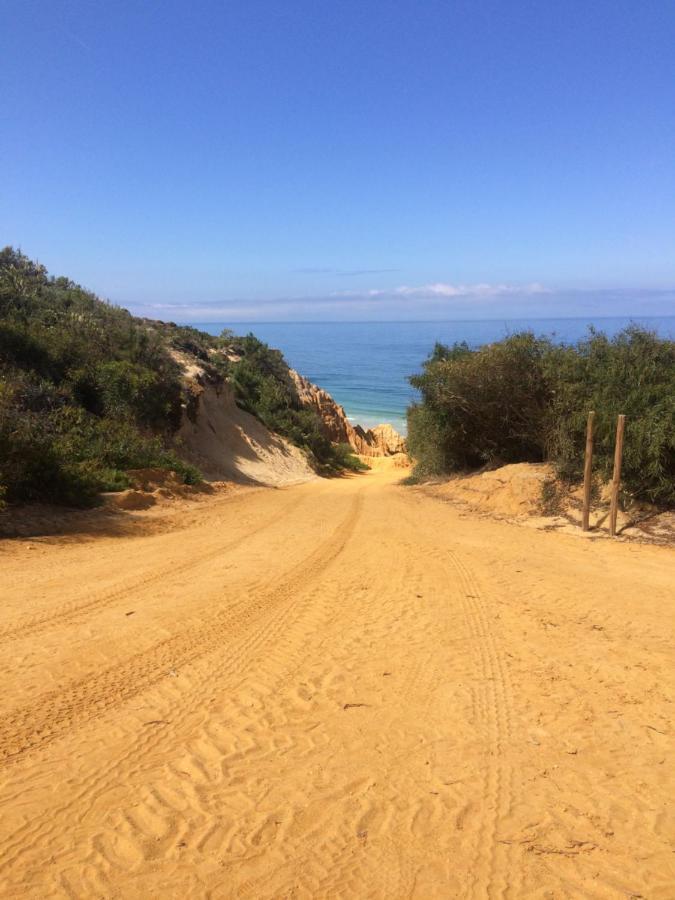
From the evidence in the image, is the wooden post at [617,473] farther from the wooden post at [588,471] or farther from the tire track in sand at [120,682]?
the tire track in sand at [120,682]

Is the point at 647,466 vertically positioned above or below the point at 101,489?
above

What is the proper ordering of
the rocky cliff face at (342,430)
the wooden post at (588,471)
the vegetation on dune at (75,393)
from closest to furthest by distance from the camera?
the vegetation on dune at (75,393), the wooden post at (588,471), the rocky cliff face at (342,430)

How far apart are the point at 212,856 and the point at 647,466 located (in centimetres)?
1212

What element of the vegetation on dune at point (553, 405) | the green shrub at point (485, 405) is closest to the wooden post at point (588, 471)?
the vegetation on dune at point (553, 405)

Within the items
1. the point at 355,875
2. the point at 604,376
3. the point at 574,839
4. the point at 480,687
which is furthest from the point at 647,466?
the point at 355,875

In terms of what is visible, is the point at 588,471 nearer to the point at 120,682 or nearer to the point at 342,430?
the point at 120,682

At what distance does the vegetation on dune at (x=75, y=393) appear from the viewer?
1201cm

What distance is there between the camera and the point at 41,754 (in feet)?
12.6

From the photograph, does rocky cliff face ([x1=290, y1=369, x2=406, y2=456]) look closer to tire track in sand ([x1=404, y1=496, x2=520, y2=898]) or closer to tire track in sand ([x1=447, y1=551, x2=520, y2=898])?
tire track in sand ([x1=404, y1=496, x2=520, y2=898])

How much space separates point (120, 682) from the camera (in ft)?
16.0

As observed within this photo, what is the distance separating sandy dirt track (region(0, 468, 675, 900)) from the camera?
3.11 metres

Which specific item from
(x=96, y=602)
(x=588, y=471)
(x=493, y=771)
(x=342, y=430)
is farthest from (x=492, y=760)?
(x=342, y=430)

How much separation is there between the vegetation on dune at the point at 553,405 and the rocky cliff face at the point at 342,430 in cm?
1728

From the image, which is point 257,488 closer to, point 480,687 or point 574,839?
point 480,687
